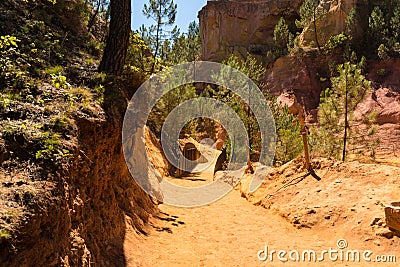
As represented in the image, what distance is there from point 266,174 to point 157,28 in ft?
43.0

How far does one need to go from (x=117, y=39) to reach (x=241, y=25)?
38.6 m

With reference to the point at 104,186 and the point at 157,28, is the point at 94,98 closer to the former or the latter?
the point at 104,186

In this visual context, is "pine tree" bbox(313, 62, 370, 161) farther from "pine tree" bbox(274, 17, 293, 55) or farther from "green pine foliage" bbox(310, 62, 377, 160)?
"pine tree" bbox(274, 17, 293, 55)

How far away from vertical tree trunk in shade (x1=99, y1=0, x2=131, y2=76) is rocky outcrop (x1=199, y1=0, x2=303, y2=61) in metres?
34.3

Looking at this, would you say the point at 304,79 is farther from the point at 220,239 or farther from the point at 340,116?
the point at 220,239

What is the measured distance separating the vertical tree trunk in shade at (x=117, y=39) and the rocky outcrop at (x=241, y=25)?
113 feet

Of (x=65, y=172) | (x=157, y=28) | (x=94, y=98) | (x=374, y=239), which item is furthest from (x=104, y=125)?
(x=157, y=28)

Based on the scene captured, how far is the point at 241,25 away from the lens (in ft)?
139

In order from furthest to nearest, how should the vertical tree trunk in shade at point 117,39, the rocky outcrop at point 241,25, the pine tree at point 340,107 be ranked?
the rocky outcrop at point 241,25 → the pine tree at point 340,107 → the vertical tree trunk in shade at point 117,39

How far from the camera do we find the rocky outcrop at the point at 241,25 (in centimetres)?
4012

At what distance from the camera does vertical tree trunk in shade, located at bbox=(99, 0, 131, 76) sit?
679 centimetres

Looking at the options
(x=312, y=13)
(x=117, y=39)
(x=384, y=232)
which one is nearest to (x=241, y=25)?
(x=312, y=13)

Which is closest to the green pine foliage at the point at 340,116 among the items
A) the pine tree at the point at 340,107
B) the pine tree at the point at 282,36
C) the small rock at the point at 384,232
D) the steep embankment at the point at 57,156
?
the pine tree at the point at 340,107

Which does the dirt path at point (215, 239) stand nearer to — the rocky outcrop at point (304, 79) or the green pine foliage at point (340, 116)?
the green pine foliage at point (340, 116)
